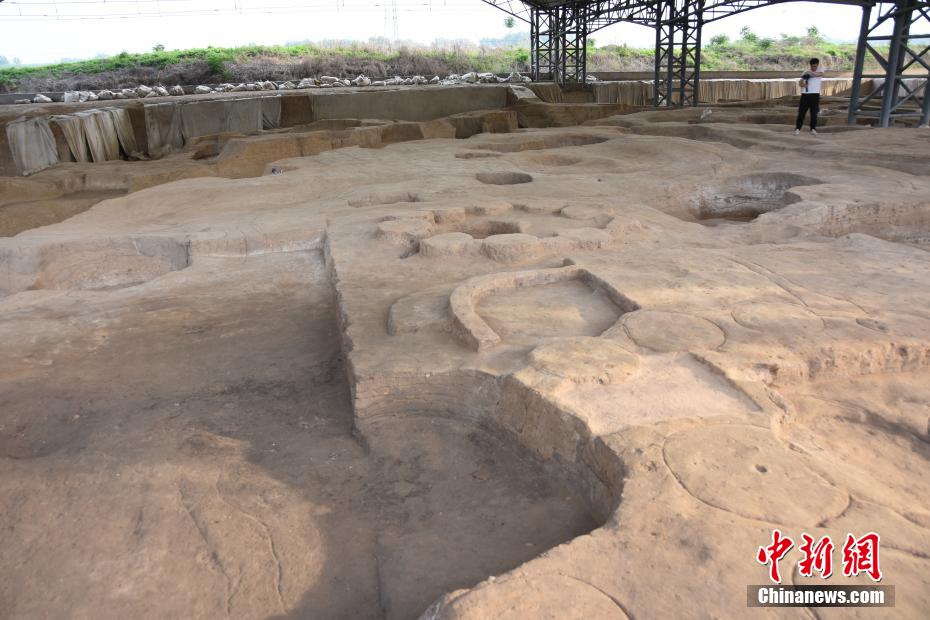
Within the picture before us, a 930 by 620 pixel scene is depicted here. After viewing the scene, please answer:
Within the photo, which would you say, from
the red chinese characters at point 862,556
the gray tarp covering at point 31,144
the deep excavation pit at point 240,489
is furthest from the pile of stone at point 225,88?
the red chinese characters at point 862,556

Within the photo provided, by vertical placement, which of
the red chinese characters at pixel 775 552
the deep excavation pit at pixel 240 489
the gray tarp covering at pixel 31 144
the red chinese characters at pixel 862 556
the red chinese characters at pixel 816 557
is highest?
the gray tarp covering at pixel 31 144

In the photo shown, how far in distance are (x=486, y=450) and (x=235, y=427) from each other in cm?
129

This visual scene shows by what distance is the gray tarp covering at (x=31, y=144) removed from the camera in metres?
9.53

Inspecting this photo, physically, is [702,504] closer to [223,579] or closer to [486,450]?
[486,450]

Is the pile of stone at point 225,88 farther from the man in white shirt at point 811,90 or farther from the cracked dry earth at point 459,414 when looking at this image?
the cracked dry earth at point 459,414

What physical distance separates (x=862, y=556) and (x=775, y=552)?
9.2 inches

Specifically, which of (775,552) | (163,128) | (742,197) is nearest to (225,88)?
(163,128)

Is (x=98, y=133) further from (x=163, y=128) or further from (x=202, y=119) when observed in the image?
(x=202, y=119)

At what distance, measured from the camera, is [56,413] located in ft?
11.1

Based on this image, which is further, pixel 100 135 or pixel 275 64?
pixel 275 64

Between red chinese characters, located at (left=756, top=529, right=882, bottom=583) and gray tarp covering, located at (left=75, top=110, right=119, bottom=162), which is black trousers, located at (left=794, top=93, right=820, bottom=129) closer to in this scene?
red chinese characters, located at (left=756, top=529, right=882, bottom=583)

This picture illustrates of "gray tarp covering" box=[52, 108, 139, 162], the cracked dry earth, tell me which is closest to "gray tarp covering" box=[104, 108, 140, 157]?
"gray tarp covering" box=[52, 108, 139, 162]

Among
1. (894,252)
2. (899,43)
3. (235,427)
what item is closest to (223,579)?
(235,427)

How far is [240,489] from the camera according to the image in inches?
108
